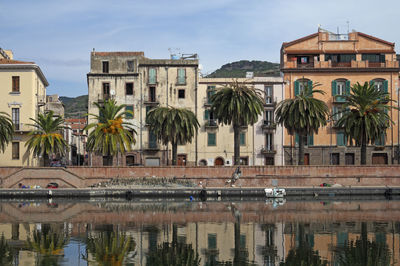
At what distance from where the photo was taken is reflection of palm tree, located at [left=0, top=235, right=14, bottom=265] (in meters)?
27.7

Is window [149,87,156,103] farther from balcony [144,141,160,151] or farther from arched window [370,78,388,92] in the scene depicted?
arched window [370,78,388,92]

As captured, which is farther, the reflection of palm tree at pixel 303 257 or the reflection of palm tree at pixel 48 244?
the reflection of palm tree at pixel 48 244

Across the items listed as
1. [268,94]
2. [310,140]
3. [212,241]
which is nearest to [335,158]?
[310,140]

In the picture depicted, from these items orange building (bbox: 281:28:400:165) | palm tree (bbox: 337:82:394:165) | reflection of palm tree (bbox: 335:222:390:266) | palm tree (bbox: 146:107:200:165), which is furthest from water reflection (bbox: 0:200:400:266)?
orange building (bbox: 281:28:400:165)

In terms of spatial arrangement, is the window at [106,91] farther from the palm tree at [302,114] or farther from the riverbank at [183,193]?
the palm tree at [302,114]

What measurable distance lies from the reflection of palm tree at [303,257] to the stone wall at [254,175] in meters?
28.1

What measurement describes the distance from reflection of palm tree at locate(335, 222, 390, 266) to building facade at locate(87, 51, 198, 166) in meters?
40.0

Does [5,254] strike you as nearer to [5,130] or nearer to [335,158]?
[5,130]

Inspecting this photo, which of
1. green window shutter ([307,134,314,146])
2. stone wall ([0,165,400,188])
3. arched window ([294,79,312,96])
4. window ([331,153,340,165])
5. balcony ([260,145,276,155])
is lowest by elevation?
stone wall ([0,165,400,188])

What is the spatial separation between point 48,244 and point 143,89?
4036cm

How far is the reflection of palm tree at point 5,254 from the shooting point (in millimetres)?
27734

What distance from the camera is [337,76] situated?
237ft

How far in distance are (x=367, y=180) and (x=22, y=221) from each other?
36.3 meters

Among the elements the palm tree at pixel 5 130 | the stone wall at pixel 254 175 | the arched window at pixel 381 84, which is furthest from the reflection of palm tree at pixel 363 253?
the arched window at pixel 381 84
